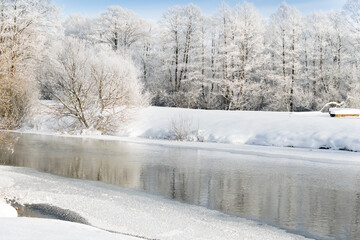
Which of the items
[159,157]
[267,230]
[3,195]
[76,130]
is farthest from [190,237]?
[76,130]

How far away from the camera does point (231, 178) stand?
11914mm

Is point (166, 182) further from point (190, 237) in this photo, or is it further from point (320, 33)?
point (320, 33)

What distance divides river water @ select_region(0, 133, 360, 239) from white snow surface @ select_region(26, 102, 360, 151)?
3.31 metres

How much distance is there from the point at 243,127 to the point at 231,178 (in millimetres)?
10653

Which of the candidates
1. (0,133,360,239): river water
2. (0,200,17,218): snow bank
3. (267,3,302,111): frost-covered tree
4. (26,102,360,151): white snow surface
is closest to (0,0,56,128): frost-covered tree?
(26,102,360,151): white snow surface

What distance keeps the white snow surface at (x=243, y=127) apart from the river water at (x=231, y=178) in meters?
3.31

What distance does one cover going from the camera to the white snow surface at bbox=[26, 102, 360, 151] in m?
18.9

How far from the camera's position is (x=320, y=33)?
3562 cm

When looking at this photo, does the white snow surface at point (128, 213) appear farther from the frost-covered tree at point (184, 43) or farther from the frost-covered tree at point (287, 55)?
the frost-covered tree at point (184, 43)

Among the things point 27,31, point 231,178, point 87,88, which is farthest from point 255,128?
point 27,31

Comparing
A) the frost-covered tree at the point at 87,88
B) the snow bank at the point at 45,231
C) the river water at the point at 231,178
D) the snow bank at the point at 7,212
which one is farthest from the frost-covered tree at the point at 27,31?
the snow bank at the point at 45,231

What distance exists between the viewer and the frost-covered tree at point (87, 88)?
994 inches

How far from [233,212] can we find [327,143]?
38.9 ft

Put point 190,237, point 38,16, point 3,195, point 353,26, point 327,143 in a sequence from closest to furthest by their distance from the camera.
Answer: point 190,237 < point 3,195 < point 327,143 < point 38,16 < point 353,26
